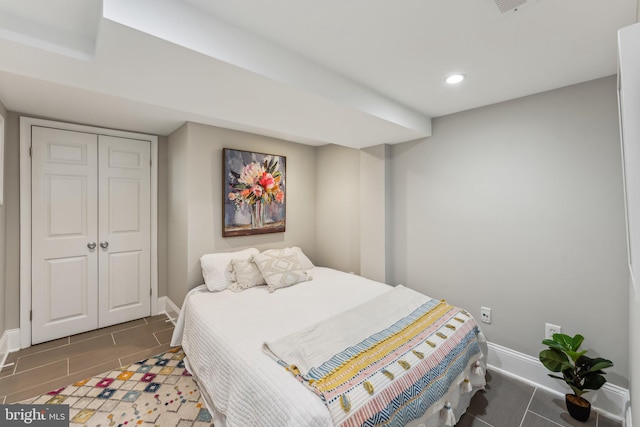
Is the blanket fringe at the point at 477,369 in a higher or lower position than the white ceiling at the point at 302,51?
lower

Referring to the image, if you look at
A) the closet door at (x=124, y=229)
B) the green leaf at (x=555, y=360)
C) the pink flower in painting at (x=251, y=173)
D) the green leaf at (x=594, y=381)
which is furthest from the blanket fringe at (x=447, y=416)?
the closet door at (x=124, y=229)

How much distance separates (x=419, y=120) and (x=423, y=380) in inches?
81.5

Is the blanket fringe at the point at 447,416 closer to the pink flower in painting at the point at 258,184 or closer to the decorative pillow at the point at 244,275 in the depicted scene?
the decorative pillow at the point at 244,275

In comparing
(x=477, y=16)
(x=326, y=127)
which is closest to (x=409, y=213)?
(x=326, y=127)

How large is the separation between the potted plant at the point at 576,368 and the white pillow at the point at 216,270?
263cm

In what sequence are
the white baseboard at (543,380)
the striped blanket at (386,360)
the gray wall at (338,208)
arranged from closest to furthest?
the striped blanket at (386,360), the white baseboard at (543,380), the gray wall at (338,208)

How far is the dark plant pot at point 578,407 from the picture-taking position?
70.2 inches

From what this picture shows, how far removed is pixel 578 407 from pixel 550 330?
48cm

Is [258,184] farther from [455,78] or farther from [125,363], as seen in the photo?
[455,78]

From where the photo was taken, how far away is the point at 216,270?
8.98 feet

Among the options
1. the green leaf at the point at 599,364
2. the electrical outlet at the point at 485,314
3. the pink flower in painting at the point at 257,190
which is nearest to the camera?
the green leaf at the point at 599,364

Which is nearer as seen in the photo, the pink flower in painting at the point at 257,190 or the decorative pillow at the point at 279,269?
the decorative pillow at the point at 279,269

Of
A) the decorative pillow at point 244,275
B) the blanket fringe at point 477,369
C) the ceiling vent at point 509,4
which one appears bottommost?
the blanket fringe at point 477,369

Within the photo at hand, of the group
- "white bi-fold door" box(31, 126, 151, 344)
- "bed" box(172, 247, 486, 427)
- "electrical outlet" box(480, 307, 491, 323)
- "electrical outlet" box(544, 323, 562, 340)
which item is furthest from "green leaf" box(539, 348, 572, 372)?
"white bi-fold door" box(31, 126, 151, 344)
